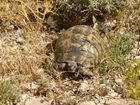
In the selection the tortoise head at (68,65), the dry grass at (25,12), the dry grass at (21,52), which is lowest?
the tortoise head at (68,65)

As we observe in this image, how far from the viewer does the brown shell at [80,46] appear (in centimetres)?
424

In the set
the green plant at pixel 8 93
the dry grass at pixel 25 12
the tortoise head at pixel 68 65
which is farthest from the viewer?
the dry grass at pixel 25 12

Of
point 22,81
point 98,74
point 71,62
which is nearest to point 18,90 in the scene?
point 22,81

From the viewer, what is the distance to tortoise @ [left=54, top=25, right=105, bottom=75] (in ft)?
13.8

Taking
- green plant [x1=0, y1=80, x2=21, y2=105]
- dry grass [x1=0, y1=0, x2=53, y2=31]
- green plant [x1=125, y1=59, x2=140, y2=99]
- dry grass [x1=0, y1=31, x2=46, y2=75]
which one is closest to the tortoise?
dry grass [x1=0, y1=31, x2=46, y2=75]

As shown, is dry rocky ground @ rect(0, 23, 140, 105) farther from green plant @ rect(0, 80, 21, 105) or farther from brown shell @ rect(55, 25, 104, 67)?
brown shell @ rect(55, 25, 104, 67)

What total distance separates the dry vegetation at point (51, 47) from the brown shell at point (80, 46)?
14 cm

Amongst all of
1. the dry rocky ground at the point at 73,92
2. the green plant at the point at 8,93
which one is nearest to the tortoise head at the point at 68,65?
the dry rocky ground at the point at 73,92

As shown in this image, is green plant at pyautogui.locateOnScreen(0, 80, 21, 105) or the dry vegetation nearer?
green plant at pyautogui.locateOnScreen(0, 80, 21, 105)

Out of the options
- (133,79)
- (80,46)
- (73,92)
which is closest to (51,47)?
(80,46)

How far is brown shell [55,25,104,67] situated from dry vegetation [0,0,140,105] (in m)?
0.14

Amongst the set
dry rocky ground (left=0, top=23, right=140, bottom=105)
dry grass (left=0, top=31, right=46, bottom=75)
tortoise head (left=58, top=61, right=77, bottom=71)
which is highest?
dry grass (left=0, top=31, right=46, bottom=75)

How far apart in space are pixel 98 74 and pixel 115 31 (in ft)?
2.92

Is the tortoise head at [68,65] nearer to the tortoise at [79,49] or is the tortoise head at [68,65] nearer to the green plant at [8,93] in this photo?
the tortoise at [79,49]
